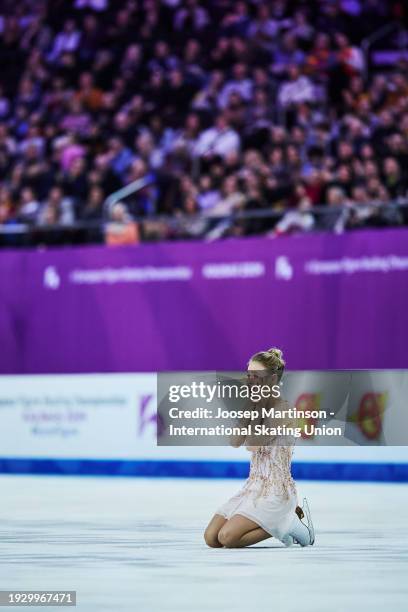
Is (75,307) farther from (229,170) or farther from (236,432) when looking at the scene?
(236,432)

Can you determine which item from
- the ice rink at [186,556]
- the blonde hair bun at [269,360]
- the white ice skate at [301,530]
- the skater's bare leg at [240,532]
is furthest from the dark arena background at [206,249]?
the blonde hair bun at [269,360]

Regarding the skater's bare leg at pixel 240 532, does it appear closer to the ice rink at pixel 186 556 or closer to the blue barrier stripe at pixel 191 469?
the ice rink at pixel 186 556

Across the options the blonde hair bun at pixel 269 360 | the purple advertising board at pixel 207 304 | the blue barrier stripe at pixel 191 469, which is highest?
the blonde hair bun at pixel 269 360

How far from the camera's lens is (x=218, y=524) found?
931 centimetres

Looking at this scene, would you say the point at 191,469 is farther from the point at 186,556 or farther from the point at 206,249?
the point at 186,556

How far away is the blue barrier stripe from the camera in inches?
648

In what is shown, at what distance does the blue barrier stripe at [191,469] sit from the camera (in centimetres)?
1647

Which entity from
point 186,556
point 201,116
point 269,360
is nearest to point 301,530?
point 186,556

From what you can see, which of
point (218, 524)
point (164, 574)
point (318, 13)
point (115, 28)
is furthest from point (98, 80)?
point (164, 574)

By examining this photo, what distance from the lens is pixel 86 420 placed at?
17906 millimetres

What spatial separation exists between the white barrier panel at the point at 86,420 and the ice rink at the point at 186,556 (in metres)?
2.56

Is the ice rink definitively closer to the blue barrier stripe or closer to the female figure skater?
the female figure skater

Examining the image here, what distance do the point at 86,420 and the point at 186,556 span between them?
921cm

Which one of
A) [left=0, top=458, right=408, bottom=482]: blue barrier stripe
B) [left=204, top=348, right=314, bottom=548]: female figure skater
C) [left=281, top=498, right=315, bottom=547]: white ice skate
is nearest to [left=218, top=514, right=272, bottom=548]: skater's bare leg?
[left=204, top=348, right=314, bottom=548]: female figure skater
